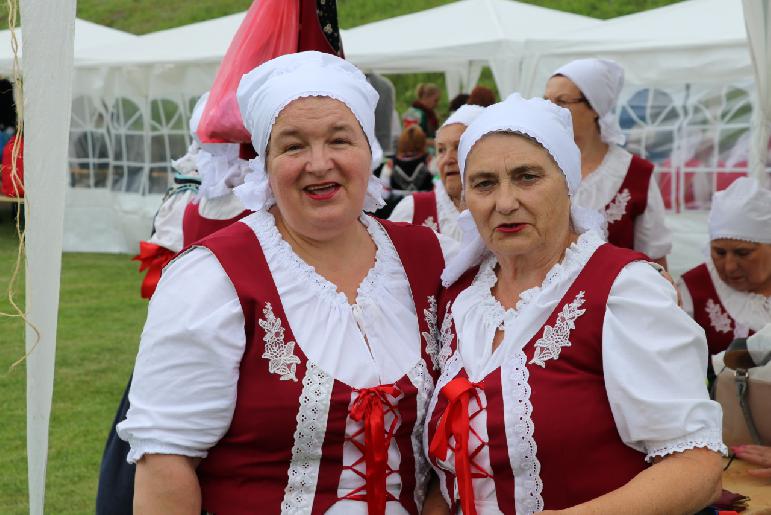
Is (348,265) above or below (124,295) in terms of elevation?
above

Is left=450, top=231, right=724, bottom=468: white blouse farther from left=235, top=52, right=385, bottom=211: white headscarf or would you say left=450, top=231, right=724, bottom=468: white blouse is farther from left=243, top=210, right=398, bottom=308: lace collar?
left=235, top=52, right=385, bottom=211: white headscarf

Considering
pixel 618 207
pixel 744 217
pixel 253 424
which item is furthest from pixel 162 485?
pixel 744 217

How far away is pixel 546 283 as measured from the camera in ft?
7.12

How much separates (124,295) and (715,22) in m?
5.80

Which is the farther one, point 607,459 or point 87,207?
point 87,207

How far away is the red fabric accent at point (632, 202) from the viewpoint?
403cm

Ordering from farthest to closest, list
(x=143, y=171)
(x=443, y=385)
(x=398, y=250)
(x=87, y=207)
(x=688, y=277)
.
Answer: (x=87, y=207)
(x=143, y=171)
(x=688, y=277)
(x=398, y=250)
(x=443, y=385)

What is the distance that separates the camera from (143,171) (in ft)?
38.5

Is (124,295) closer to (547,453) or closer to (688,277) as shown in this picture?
(688,277)

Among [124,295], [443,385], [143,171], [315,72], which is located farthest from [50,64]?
[143,171]

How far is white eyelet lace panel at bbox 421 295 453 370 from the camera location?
2320 millimetres

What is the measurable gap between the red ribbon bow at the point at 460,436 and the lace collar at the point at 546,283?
17 cm

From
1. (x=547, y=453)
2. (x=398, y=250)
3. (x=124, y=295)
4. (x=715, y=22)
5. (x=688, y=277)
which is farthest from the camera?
(x=124, y=295)

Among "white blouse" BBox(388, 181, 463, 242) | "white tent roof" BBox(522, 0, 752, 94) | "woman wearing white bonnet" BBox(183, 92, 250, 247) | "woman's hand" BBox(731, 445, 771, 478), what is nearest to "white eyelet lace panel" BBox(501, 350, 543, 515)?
"woman's hand" BBox(731, 445, 771, 478)
